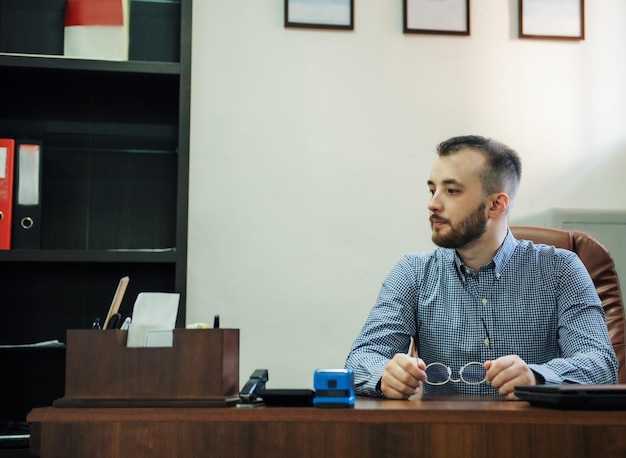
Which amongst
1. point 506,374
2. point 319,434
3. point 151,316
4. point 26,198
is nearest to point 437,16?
point 26,198

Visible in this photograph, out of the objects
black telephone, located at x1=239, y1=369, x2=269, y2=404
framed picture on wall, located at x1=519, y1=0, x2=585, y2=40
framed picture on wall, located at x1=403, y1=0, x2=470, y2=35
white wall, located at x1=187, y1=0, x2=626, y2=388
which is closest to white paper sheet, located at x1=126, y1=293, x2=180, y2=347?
black telephone, located at x1=239, y1=369, x2=269, y2=404

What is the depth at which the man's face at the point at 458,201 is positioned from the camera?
6.63 ft

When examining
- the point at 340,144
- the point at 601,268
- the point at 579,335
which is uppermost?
the point at 340,144

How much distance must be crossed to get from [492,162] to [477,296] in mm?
384

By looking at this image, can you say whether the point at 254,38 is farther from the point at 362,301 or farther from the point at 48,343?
the point at 48,343

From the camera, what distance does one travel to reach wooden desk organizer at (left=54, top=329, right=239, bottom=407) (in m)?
1.18

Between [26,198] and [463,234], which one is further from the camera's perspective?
[26,198]

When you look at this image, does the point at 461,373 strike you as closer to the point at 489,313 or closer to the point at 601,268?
the point at 489,313

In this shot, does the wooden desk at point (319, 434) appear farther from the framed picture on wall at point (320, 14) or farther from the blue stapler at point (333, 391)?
the framed picture on wall at point (320, 14)

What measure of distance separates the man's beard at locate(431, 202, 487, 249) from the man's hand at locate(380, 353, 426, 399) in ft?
1.81

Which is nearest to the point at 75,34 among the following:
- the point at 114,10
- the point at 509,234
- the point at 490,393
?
the point at 114,10

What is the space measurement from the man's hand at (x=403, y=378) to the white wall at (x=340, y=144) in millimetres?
1169

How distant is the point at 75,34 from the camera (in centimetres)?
250

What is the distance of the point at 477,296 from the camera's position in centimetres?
200
